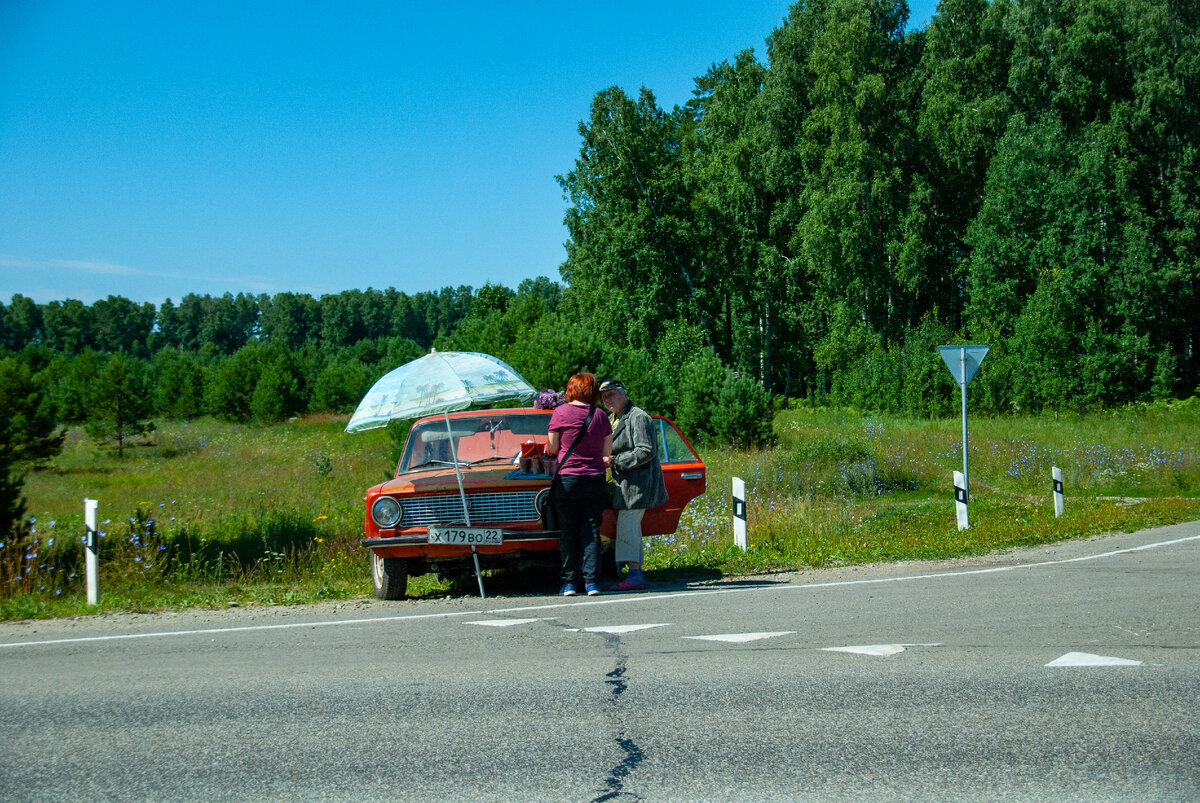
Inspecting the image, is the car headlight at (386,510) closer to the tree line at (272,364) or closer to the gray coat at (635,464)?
the gray coat at (635,464)

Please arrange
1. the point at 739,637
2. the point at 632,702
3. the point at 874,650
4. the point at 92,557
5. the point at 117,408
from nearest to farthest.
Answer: the point at 632,702, the point at 874,650, the point at 739,637, the point at 92,557, the point at 117,408

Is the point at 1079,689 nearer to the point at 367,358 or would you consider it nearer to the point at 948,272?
the point at 948,272

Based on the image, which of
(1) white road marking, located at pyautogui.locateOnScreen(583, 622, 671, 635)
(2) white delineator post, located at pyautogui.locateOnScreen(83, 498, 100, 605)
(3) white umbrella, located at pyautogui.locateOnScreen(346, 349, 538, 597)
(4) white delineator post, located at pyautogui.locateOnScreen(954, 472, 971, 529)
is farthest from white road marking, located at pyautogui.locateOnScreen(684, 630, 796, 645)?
(4) white delineator post, located at pyautogui.locateOnScreen(954, 472, 971, 529)

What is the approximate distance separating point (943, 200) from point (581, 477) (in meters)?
43.1

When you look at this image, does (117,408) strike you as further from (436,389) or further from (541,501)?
(541,501)

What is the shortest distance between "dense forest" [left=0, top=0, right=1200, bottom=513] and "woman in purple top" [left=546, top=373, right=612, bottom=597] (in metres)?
25.9

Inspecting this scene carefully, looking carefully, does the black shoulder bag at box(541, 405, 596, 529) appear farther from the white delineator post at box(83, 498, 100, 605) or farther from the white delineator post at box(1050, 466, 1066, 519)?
the white delineator post at box(1050, 466, 1066, 519)

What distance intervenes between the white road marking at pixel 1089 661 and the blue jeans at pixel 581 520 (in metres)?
4.19

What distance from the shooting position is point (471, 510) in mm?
8812

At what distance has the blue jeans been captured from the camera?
8656mm

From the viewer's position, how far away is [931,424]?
106 ft

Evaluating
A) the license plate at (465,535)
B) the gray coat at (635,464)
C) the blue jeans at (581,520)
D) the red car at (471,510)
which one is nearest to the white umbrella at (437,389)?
the red car at (471,510)

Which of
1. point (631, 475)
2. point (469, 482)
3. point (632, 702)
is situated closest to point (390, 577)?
point (469, 482)

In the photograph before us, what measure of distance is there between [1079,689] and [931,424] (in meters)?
28.9
